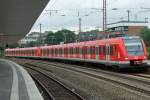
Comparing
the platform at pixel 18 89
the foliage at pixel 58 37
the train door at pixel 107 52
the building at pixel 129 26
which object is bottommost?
the platform at pixel 18 89

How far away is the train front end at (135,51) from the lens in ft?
97.5

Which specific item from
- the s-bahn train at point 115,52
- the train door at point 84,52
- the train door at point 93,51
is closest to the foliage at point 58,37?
the s-bahn train at point 115,52

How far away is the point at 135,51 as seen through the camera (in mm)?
30344

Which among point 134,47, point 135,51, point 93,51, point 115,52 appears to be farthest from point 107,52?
point 93,51

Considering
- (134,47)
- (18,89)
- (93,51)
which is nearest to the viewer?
(18,89)

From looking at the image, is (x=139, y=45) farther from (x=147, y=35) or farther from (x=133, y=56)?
(x=147, y=35)

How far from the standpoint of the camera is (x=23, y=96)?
53.4 ft

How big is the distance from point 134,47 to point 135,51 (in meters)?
0.43

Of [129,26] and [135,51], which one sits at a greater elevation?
[129,26]

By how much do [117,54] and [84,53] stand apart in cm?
1356

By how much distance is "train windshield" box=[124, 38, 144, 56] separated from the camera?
3028cm

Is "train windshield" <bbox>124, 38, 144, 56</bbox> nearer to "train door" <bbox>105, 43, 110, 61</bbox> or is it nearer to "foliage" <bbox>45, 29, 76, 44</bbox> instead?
"train door" <bbox>105, 43, 110, 61</bbox>

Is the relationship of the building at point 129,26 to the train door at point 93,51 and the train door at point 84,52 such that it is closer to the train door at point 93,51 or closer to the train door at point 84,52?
the train door at point 84,52

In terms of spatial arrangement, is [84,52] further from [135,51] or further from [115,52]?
[135,51]
